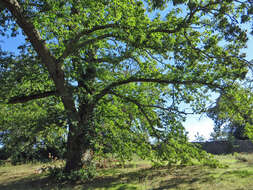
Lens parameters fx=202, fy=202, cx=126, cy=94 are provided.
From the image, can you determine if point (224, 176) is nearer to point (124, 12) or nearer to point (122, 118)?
point (122, 118)

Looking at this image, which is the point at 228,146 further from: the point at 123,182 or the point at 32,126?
the point at 32,126

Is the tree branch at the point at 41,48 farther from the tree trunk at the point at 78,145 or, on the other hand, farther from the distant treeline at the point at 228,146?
the distant treeline at the point at 228,146

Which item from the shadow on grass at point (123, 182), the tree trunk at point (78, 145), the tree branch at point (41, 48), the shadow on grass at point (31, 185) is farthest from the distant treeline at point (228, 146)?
the tree branch at point (41, 48)

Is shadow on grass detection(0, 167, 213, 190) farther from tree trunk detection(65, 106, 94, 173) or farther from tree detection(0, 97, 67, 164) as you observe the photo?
tree detection(0, 97, 67, 164)

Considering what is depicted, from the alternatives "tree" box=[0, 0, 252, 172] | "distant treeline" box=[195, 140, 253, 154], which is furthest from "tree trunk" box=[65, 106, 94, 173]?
"distant treeline" box=[195, 140, 253, 154]

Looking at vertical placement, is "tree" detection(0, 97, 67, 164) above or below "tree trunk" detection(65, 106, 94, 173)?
above

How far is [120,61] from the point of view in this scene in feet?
26.6

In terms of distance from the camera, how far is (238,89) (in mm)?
8148

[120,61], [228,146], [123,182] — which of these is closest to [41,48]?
[120,61]

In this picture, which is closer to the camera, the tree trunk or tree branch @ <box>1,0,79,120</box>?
tree branch @ <box>1,0,79,120</box>

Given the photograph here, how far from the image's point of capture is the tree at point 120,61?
718 centimetres

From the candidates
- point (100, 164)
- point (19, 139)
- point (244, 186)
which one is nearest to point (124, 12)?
point (244, 186)

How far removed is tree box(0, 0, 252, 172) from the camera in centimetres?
718

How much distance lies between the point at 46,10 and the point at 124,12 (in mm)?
2936
